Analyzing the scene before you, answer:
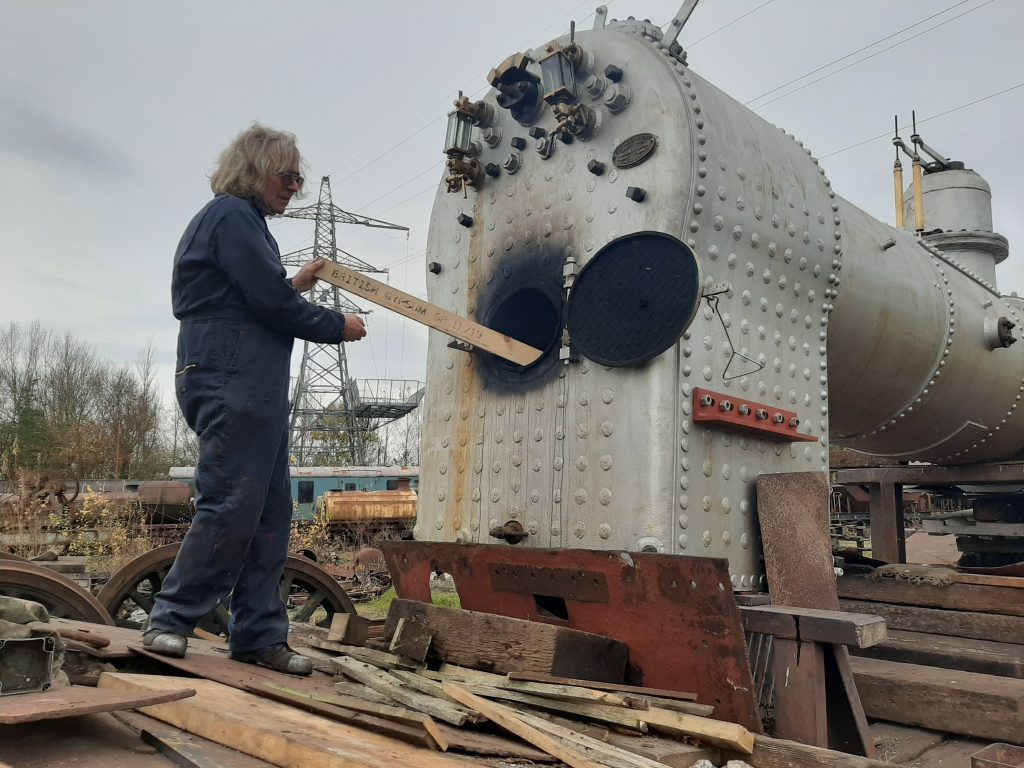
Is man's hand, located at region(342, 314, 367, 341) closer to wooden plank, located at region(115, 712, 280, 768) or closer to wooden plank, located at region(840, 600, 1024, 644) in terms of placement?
wooden plank, located at region(115, 712, 280, 768)

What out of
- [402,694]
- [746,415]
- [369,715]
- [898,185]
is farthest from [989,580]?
[898,185]

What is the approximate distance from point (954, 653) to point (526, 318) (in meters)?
2.20

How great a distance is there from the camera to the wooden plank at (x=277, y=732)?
4.84 ft

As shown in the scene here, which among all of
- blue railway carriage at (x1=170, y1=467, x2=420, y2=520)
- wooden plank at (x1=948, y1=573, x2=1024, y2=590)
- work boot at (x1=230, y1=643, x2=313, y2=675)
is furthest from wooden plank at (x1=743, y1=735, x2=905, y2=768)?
blue railway carriage at (x1=170, y1=467, x2=420, y2=520)

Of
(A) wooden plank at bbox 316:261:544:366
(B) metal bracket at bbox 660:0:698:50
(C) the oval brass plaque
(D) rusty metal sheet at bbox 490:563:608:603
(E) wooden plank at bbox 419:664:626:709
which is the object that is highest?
(B) metal bracket at bbox 660:0:698:50

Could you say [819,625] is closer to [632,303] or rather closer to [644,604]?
[644,604]

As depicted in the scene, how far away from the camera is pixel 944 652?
3145 millimetres

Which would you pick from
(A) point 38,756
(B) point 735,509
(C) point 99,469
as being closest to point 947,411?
(B) point 735,509

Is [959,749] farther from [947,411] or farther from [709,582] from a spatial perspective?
[947,411]

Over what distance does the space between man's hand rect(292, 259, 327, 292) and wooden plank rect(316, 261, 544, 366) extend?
22 millimetres

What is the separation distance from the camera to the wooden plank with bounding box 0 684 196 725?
55.6 inches

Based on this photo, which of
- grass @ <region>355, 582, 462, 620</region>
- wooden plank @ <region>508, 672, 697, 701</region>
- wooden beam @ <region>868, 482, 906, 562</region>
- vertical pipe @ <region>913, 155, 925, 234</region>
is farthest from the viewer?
grass @ <region>355, 582, 462, 620</region>

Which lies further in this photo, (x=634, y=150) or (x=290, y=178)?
(x=634, y=150)

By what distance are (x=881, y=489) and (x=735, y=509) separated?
14.8ft
